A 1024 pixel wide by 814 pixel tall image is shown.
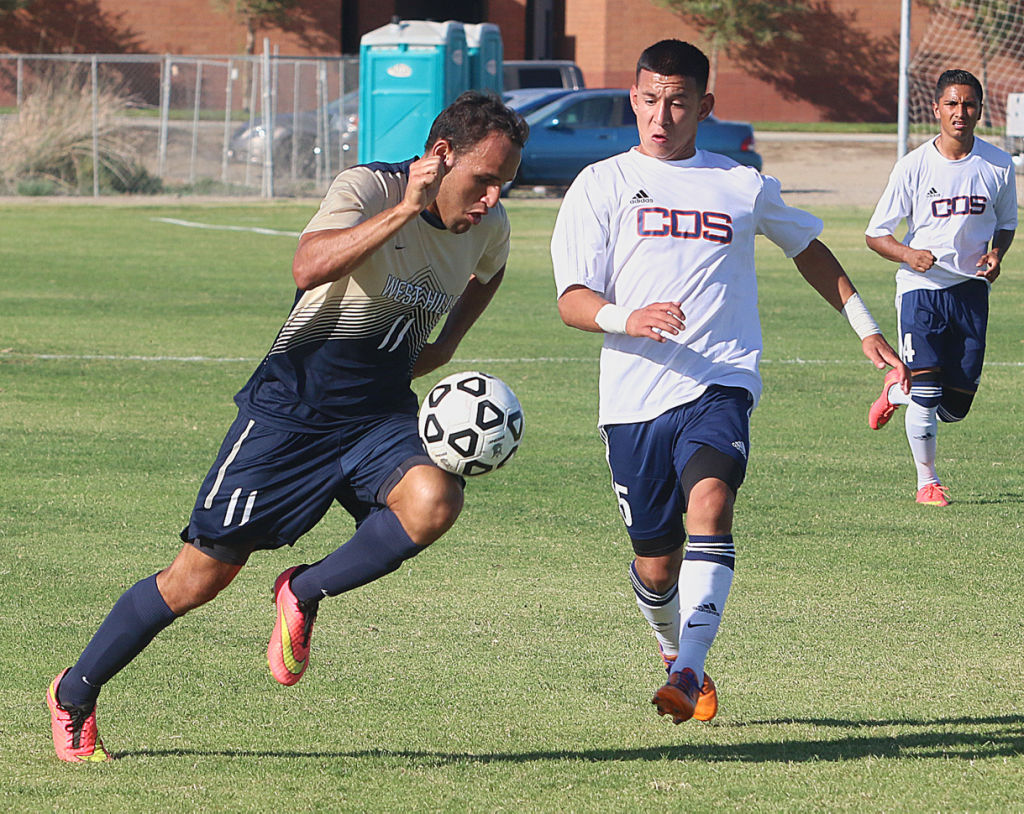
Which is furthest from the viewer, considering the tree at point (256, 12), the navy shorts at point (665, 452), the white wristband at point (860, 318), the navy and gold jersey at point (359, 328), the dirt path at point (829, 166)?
the tree at point (256, 12)

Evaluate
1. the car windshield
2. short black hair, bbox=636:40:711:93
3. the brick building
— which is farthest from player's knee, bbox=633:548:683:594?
the brick building

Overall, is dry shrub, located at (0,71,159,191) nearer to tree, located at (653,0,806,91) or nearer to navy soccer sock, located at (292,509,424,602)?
tree, located at (653,0,806,91)

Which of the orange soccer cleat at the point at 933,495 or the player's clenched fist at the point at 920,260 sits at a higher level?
the player's clenched fist at the point at 920,260

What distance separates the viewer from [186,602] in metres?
4.75

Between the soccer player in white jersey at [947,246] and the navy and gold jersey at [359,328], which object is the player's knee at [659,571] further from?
the soccer player in white jersey at [947,246]

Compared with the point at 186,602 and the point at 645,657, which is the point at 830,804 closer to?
the point at 645,657

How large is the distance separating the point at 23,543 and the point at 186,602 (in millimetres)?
3058

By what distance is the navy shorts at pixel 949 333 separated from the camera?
907 cm

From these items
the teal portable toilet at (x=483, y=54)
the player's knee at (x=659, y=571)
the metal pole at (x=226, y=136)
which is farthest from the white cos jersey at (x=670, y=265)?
the metal pole at (x=226, y=136)

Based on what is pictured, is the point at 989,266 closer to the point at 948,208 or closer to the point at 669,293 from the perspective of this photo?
the point at 948,208

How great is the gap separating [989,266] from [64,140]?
24641mm

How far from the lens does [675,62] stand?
5145 millimetres

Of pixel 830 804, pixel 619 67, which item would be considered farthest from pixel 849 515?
pixel 619 67

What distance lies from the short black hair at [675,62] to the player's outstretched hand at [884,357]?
101 centimetres
